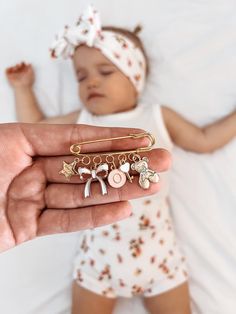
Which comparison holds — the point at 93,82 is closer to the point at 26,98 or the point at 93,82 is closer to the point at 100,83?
the point at 100,83

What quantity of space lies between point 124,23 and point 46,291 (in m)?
1.01

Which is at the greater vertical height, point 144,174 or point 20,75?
point 20,75

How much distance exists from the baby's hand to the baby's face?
21cm

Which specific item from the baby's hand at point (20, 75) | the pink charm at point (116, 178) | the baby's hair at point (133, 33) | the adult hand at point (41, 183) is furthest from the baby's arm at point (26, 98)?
the pink charm at point (116, 178)

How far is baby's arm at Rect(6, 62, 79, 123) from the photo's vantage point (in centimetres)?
165

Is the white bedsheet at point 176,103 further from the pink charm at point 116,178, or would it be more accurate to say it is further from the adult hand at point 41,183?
the pink charm at point 116,178

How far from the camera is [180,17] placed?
1.64m

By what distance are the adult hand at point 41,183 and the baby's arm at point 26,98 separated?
1.55ft

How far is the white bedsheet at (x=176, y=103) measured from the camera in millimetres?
1524

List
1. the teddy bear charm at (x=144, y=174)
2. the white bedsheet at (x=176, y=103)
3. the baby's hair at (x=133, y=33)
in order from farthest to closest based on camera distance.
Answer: the baby's hair at (x=133, y=33)
the white bedsheet at (x=176, y=103)
the teddy bear charm at (x=144, y=174)

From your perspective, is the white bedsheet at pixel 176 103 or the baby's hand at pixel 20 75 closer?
the white bedsheet at pixel 176 103

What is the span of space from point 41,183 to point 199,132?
0.64 m

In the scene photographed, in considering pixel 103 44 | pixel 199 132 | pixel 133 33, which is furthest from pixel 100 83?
pixel 199 132

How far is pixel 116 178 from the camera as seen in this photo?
1082 mm
